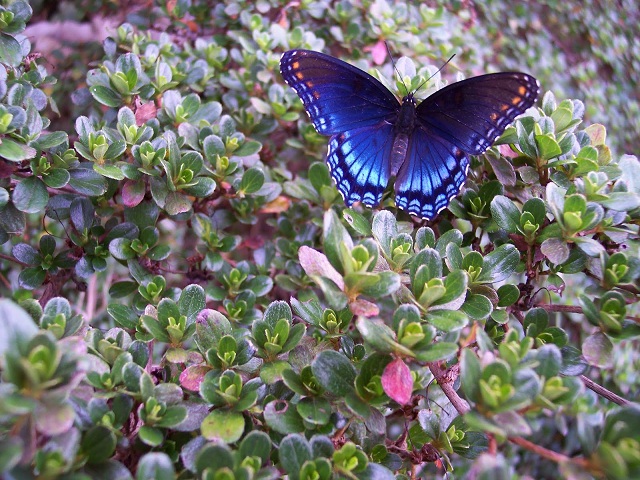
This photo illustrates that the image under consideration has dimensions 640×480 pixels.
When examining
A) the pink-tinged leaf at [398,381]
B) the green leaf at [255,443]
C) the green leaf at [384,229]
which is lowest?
the green leaf at [255,443]

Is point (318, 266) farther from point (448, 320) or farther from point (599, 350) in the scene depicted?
point (599, 350)

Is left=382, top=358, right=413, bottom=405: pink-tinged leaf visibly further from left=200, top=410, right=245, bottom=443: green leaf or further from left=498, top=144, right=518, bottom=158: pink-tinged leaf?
left=498, top=144, right=518, bottom=158: pink-tinged leaf

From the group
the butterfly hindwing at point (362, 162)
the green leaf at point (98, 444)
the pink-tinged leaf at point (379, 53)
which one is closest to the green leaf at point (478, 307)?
the butterfly hindwing at point (362, 162)

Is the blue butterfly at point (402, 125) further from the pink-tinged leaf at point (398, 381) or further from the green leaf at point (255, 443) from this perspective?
the green leaf at point (255, 443)

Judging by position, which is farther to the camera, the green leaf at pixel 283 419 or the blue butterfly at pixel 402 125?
the blue butterfly at pixel 402 125

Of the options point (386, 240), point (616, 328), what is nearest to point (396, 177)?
point (386, 240)

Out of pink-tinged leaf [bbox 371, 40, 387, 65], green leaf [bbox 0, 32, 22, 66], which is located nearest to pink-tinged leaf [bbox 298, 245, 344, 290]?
green leaf [bbox 0, 32, 22, 66]
